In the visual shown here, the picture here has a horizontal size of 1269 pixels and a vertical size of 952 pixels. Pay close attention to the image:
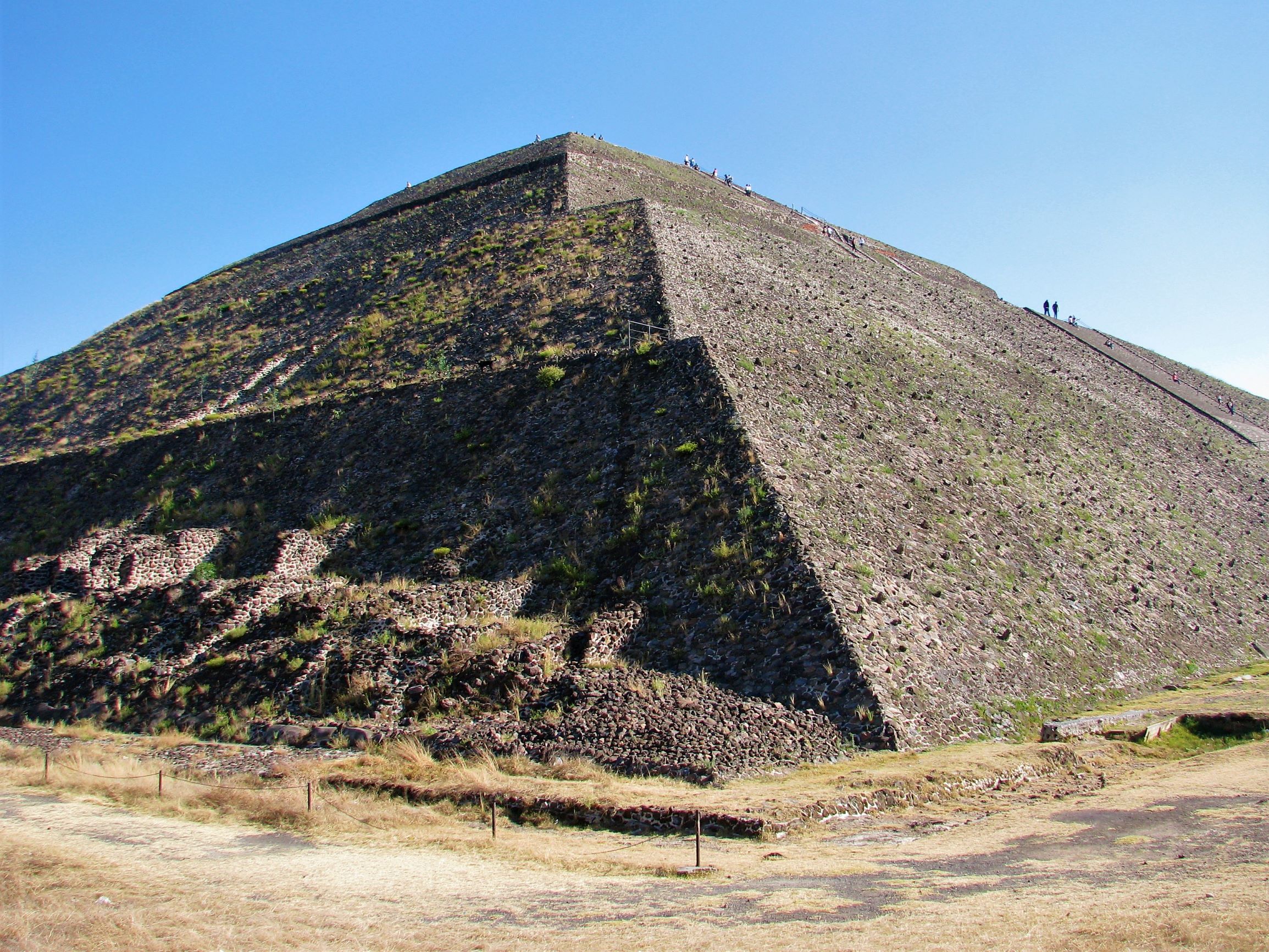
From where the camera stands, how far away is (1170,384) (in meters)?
53.7

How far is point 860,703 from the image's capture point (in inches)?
605

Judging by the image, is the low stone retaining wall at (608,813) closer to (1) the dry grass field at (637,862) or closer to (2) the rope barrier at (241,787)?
(1) the dry grass field at (637,862)

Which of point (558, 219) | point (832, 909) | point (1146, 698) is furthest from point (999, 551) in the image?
point (558, 219)

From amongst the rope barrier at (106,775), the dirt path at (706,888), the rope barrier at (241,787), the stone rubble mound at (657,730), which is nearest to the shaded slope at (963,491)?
the stone rubble mound at (657,730)

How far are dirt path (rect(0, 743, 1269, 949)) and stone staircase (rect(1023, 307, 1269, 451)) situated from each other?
45303 millimetres

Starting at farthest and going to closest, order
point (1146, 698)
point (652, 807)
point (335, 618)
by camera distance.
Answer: point (1146, 698) → point (335, 618) → point (652, 807)

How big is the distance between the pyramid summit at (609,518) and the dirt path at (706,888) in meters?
3.55

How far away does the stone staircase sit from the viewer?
49.2 metres

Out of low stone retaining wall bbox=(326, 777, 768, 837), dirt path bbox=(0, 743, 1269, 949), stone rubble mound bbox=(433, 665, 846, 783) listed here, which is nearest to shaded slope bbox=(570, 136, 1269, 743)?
stone rubble mound bbox=(433, 665, 846, 783)

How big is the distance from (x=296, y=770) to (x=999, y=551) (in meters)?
18.5

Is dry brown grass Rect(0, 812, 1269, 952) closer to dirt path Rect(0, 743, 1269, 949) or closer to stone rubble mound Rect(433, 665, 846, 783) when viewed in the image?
dirt path Rect(0, 743, 1269, 949)

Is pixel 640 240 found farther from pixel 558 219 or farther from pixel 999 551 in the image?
pixel 999 551

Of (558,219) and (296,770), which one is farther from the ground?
(558,219)

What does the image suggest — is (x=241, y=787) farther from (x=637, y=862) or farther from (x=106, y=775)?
(x=637, y=862)
